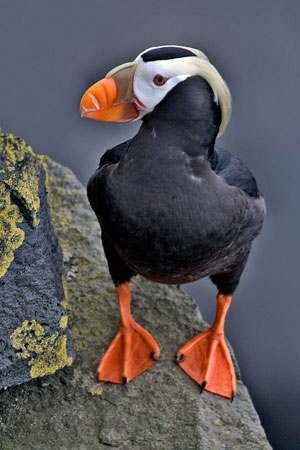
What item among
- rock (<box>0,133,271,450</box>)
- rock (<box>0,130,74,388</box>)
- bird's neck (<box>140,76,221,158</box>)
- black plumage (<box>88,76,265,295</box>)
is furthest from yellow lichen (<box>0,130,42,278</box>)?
rock (<box>0,133,271,450</box>)

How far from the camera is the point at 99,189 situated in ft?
6.48

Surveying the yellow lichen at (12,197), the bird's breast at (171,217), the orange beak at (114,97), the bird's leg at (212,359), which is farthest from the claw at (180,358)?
the orange beak at (114,97)

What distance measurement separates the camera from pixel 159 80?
1778 millimetres

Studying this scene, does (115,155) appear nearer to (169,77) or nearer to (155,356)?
(169,77)

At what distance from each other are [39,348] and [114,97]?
696 millimetres

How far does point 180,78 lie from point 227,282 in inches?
29.2

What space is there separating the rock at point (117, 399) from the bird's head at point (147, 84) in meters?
0.78

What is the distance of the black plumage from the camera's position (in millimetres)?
1820

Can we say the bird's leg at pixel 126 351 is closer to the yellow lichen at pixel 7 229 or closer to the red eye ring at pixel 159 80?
the yellow lichen at pixel 7 229

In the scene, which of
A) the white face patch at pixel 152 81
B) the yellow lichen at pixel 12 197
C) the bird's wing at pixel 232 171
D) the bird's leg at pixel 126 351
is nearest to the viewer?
the white face patch at pixel 152 81

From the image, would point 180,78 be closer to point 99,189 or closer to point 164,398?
point 99,189

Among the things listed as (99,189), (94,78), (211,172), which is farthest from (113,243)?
(94,78)

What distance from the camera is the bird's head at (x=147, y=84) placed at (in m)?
1.77

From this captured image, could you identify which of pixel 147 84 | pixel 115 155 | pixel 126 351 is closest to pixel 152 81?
pixel 147 84
